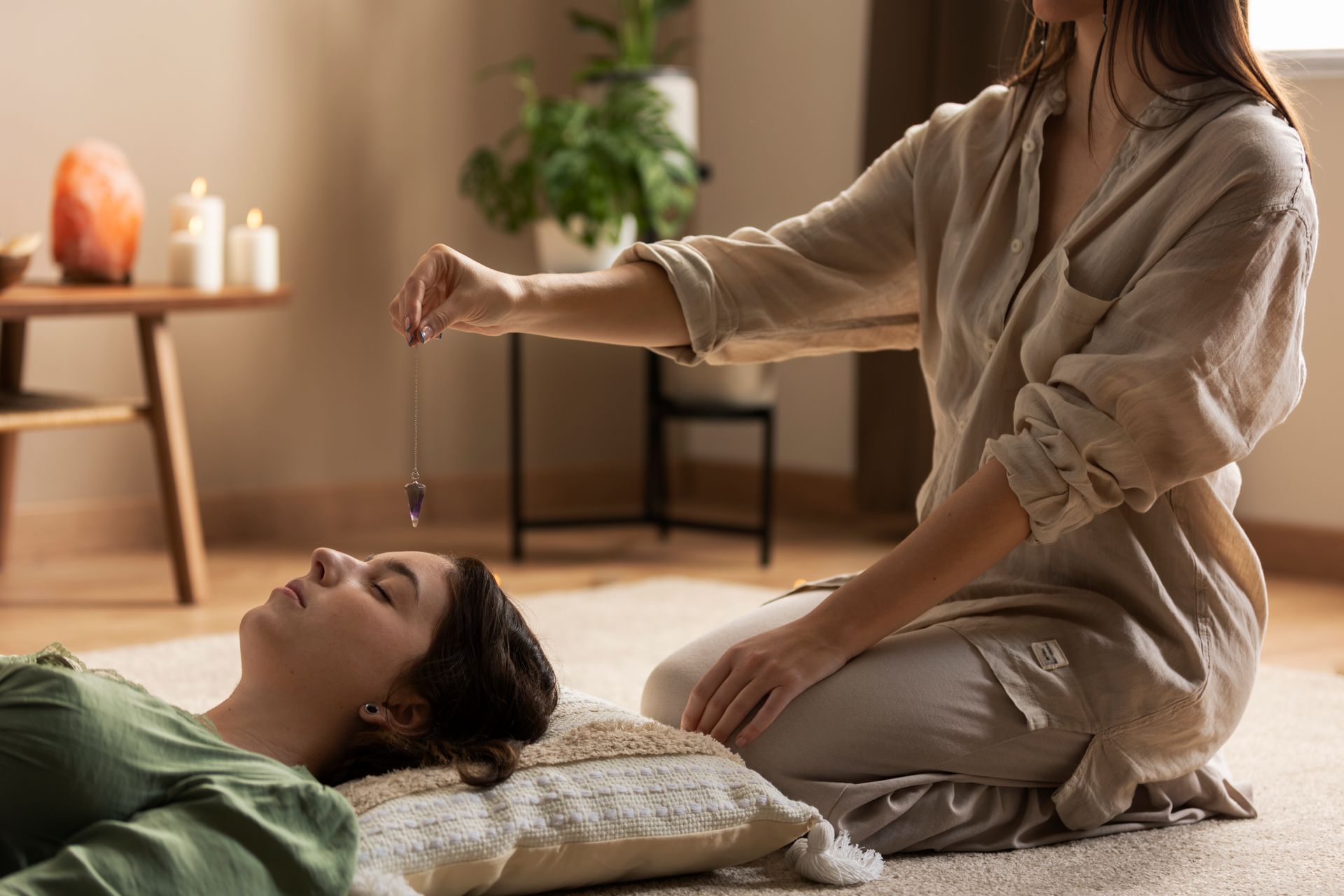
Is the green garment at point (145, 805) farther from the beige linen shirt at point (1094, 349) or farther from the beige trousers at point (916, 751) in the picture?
the beige linen shirt at point (1094, 349)

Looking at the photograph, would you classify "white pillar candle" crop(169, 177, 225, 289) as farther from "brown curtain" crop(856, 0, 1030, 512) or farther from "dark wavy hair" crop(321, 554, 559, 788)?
"dark wavy hair" crop(321, 554, 559, 788)

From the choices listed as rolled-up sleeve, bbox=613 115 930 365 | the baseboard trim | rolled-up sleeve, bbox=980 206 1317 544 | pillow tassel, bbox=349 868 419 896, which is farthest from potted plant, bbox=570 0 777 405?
pillow tassel, bbox=349 868 419 896

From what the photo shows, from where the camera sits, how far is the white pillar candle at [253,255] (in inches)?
114

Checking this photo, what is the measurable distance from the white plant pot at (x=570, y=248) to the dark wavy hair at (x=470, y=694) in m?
2.05

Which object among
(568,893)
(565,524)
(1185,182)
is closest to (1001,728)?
(568,893)

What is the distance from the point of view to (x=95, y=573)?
3.11 meters

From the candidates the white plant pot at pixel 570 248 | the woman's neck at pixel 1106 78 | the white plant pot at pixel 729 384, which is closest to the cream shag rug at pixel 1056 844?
the white plant pot at pixel 729 384

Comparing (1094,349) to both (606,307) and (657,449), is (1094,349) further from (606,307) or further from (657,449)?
(657,449)

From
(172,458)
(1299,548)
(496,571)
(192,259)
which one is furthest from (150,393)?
(1299,548)

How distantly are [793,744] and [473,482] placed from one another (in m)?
2.69

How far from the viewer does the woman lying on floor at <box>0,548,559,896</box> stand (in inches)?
40.9

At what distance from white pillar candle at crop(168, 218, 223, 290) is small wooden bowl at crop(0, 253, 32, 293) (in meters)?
0.32

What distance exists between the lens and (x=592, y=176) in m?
3.32

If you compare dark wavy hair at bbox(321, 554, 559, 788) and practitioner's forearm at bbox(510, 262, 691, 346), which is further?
practitioner's forearm at bbox(510, 262, 691, 346)
